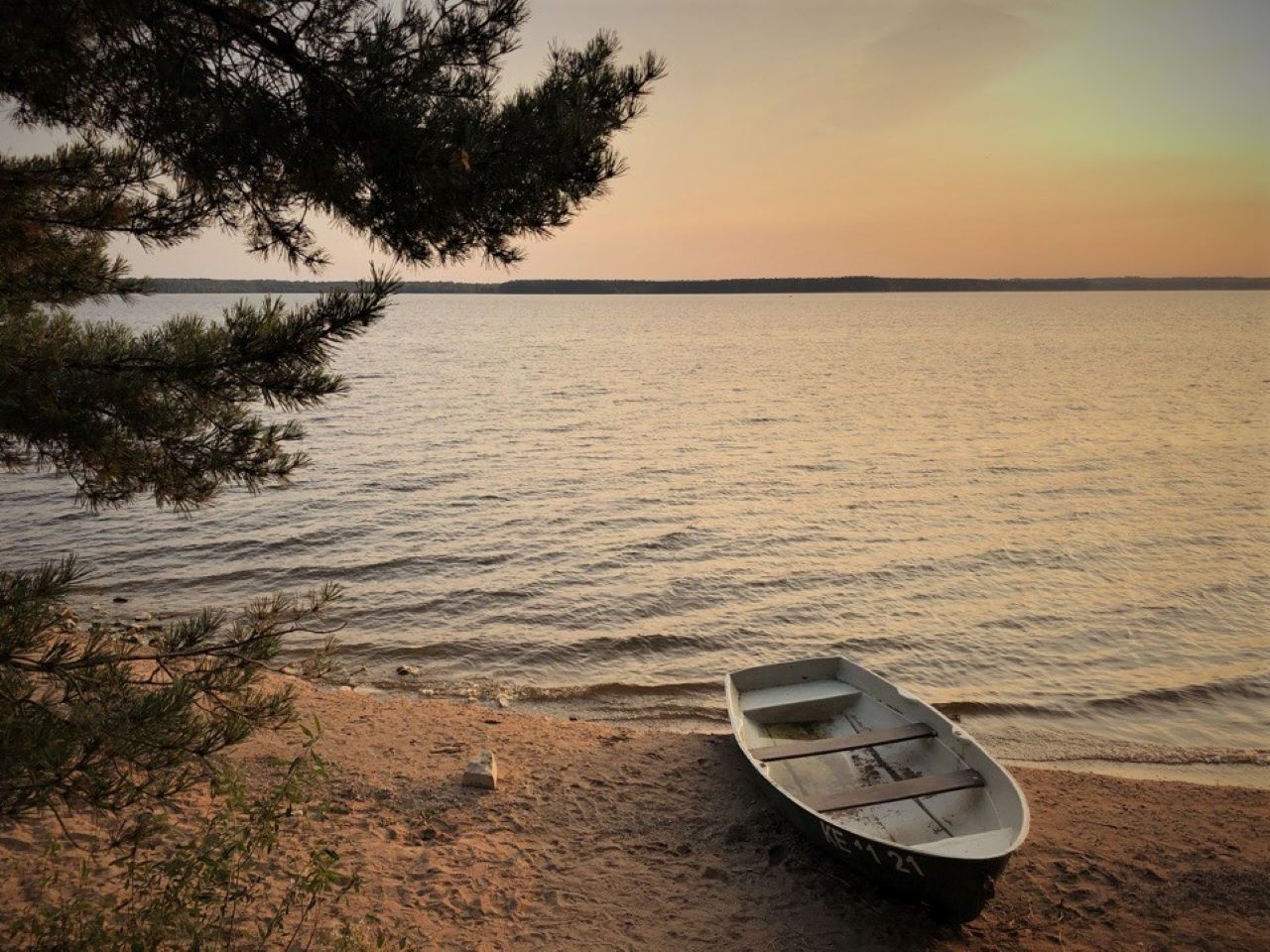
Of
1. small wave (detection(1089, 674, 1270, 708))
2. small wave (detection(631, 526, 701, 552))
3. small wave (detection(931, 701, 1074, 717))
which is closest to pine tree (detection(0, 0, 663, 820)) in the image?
small wave (detection(931, 701, 1074, 717))

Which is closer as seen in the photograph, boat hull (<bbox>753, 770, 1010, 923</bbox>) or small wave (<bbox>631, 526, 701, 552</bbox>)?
boat hull (<bbox>753, 770, 1010, 923</bbox>)

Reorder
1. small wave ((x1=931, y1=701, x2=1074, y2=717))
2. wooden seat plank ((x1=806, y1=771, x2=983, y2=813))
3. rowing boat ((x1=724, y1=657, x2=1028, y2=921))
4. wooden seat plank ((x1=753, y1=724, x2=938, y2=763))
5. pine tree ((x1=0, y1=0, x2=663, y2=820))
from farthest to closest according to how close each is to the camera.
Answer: small wave ((x1=931, y1=701, x2=1074, y2=717))
wooden seat plank ((x1=753, y1=724, x2=938, y2=763))
wooden seat plank ((x1=806, y1=771, x2=983, y2=813))
rowing boat ((x1=724, y1=657, x2=1028, y2=921))
pine tree ((x1=0, y1=0, x2=663, y2=820))

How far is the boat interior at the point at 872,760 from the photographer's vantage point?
21.4 feet

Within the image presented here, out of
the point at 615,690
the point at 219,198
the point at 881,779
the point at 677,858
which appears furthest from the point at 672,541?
the point at 219,198

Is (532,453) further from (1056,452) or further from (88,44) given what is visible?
(88,44)

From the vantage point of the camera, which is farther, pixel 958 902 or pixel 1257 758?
pixel 1257 758

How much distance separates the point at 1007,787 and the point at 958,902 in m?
1.16

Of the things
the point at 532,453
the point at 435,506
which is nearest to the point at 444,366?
the point at 532,453

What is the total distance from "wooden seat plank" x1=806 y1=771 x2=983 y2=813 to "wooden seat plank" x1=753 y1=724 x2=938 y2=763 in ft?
2.50

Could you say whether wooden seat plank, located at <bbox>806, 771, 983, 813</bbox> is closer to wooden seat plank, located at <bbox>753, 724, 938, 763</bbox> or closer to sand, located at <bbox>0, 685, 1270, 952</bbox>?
sand, located at <bbox>0, 685, 1270, 952</bbox>

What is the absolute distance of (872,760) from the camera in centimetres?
788

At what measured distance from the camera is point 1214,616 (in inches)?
517

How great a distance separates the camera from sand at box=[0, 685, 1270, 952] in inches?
234

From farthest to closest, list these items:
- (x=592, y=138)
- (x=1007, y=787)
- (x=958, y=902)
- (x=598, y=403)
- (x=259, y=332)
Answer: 1. (x=598, y=403)
2. (x=1007, y=787)
3. (x=958, y=902)
4. (x=259, y=332)
5. (x=592, y=138)
